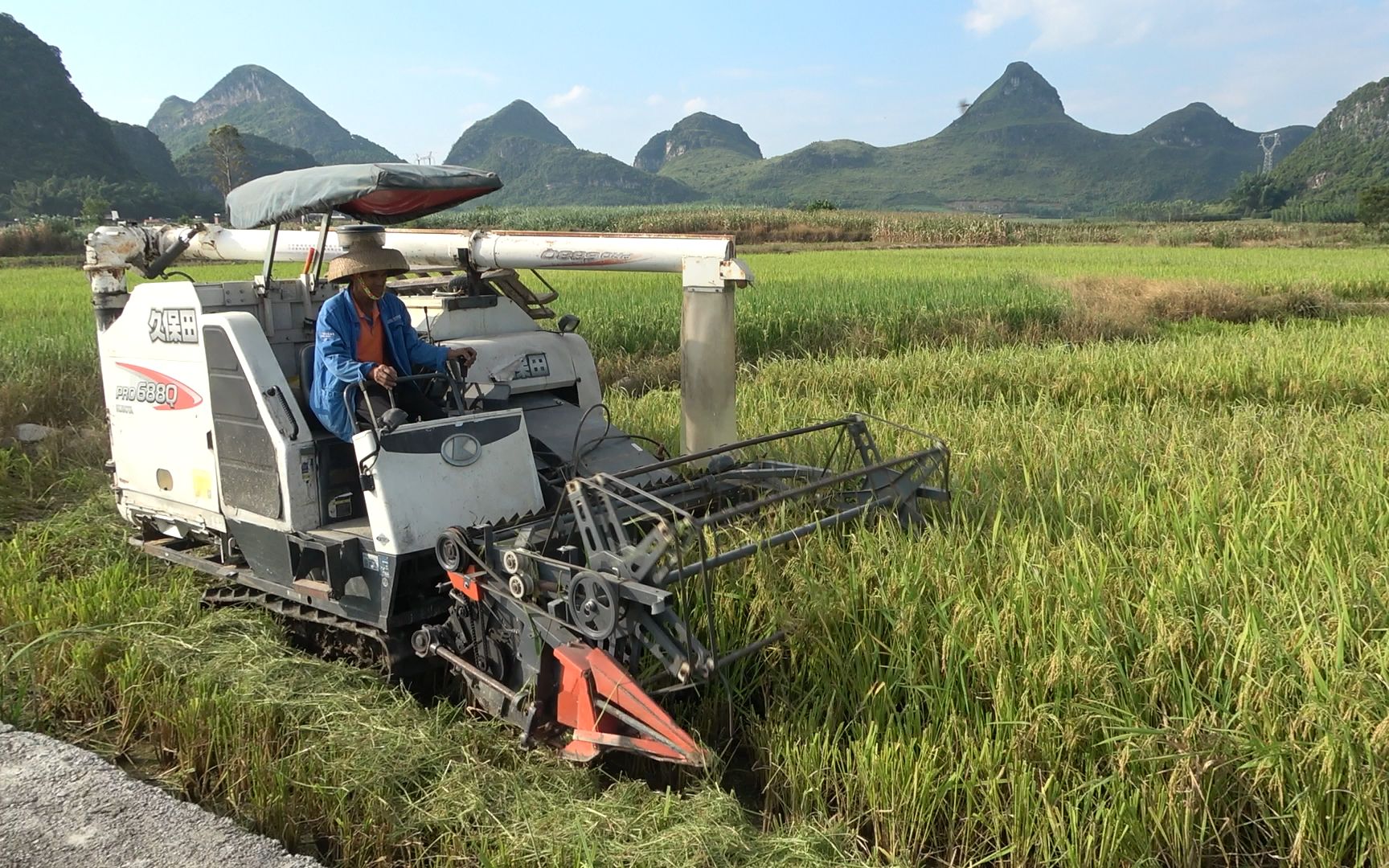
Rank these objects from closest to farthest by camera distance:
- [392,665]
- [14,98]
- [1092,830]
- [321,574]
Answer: [1092,830] < [392,665] < [321,574] < [14,98]

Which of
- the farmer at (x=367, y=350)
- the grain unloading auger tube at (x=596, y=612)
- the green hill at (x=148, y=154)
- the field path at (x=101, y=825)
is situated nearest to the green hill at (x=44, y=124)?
the green hill at (x=148, y=154)

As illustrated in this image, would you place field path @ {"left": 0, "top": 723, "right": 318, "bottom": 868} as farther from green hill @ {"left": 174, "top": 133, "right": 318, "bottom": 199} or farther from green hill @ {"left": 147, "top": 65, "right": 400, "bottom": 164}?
green hill @ {"left": 147, "top": 65, "right": 400, "bottom": 164}

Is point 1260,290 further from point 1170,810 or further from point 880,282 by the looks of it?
point 1170,810

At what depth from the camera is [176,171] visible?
7631 centimetres

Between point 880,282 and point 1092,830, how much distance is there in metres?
13.7

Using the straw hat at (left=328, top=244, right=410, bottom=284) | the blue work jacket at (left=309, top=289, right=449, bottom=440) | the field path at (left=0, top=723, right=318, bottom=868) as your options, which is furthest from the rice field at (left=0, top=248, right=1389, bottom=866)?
the straw hat at (left=328, top=244, right=410, bottom=284)

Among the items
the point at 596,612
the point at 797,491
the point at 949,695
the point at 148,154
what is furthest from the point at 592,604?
the point at 148,154

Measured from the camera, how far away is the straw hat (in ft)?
15.0

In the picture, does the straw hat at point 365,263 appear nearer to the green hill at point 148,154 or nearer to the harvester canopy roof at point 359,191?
the harvester canopy roof at point 359,191

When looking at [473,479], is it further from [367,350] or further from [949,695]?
[949,695]

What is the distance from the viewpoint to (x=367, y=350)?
475 centimetres

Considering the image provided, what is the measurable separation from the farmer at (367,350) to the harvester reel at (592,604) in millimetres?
Result: 1205

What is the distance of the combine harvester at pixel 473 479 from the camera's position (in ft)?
11.9

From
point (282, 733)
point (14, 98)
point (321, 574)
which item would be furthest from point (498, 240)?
point (14, 98)
